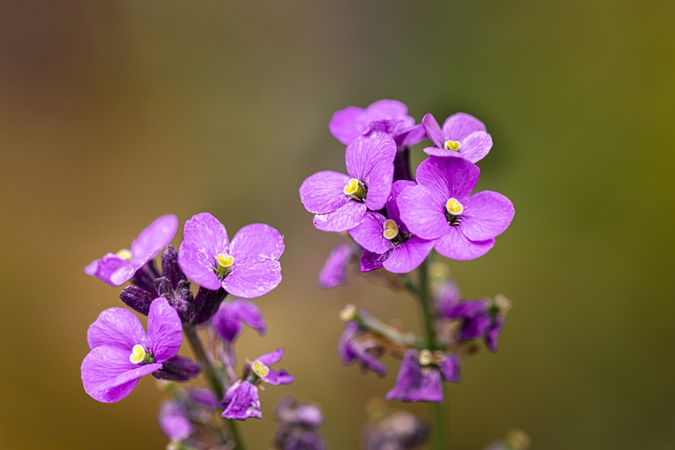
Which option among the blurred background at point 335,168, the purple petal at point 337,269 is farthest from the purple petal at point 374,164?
the blurred background at point 335,168

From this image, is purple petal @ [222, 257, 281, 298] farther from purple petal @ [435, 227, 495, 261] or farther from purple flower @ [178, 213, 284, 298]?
purple petal @ [435, 227, 495, 261]

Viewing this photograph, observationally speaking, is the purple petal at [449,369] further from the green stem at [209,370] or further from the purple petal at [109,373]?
the purple petal at [109,373]

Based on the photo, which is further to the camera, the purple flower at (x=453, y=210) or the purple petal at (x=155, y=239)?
the purple petal at (x=155, y=239)

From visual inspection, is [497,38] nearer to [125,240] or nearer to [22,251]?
[125,240]

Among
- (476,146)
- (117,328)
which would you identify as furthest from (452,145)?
(117,328)

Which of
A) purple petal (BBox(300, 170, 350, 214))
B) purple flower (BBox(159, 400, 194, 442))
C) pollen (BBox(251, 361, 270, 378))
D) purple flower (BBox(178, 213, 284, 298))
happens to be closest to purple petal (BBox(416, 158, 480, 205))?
purple petal (BBox(300, 170, 350, 214))
